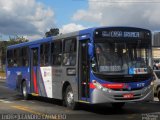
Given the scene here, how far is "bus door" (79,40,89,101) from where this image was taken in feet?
48.2

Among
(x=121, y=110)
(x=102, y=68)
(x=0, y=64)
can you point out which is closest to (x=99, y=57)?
(x=102, y=68)

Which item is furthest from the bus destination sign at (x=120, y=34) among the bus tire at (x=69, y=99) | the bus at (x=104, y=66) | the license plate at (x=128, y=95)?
the bus tire at (x=69, y=99)

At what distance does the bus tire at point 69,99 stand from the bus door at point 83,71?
747 millimetres

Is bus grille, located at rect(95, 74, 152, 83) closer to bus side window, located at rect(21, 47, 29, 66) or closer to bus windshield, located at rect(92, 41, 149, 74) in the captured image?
bus windshield, located at rect(92, 41, 149, 74)

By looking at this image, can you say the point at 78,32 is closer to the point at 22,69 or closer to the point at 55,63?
the point at 55,63

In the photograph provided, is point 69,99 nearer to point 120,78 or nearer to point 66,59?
point 66,59

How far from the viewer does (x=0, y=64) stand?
91375mm

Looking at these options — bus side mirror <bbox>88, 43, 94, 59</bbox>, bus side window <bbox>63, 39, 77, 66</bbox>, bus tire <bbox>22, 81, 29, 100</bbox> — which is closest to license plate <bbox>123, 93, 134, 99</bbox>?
bus side mirror <bbox>88, 43, 94, 59</bbox>

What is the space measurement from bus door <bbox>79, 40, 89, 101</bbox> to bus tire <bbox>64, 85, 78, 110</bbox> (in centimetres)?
75

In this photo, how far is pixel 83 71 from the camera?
14938 millimetres

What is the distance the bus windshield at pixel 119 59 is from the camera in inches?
557

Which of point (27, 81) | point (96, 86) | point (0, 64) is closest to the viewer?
point (96, 86)

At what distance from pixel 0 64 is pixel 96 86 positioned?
79.3m

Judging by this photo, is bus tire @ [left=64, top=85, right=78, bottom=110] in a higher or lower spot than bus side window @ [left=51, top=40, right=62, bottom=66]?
lower
